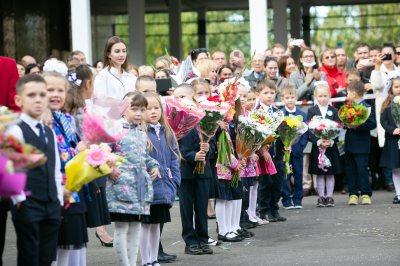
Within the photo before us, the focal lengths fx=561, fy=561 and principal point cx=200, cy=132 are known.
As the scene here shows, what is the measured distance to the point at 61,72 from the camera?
461 centimetres

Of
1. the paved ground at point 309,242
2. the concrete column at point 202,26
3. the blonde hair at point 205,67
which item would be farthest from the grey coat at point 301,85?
the concrete column at point 202,26

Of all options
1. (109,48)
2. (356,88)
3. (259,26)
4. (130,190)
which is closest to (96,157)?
(130,190)

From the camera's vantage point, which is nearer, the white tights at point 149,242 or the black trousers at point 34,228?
the black trousers at point 34,228

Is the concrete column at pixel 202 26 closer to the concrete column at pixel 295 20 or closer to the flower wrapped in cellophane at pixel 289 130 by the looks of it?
the concrete column at pixel 295 20

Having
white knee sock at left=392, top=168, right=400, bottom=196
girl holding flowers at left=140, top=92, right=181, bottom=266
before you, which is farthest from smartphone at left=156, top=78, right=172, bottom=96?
white knee sock at left=392, top=168, right=400, bottom=196

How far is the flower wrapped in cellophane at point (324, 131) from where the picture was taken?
9.28m

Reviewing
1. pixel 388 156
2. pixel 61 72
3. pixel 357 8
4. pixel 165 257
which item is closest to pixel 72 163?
pixel 61 72

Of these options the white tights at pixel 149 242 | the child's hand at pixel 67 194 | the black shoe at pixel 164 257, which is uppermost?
the child's hand at pixel 67 194

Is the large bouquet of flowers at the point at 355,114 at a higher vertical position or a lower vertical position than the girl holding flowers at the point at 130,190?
higher

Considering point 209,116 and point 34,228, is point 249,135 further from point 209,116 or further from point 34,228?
point 34,228

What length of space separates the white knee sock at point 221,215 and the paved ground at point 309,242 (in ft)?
0.90

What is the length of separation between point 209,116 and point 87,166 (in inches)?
88.2

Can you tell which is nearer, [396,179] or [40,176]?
[40,176]

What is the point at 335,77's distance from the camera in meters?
11.1
